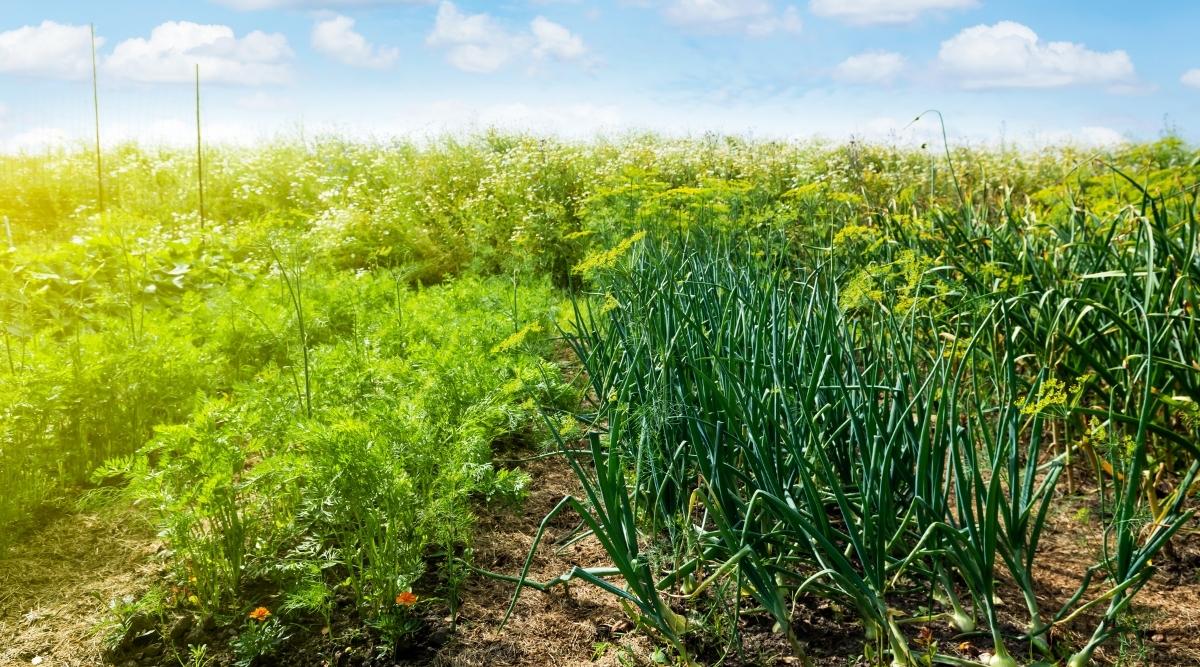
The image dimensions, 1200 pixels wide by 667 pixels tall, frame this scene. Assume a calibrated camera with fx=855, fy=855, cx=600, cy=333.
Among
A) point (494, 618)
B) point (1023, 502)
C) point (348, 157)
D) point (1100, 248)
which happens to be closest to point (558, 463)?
point (494, 618)

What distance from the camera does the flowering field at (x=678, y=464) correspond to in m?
2.27

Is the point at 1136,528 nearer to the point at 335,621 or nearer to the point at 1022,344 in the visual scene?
the point at 1022,344

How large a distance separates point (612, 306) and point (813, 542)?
4.00 ft

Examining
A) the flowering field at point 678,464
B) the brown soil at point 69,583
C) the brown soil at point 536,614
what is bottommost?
the brown soil at point 69,583

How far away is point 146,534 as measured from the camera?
3.37 meters

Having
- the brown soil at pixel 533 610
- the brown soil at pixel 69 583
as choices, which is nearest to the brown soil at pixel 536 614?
the brown soil at pixel 533 610

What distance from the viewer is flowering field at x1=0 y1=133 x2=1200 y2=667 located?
227 cm

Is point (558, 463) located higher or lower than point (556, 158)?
lower

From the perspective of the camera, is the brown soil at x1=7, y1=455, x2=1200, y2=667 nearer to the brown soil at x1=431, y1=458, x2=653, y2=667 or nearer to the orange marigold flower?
the brown soil at x1=431, y1=458, x2=653, y2=667

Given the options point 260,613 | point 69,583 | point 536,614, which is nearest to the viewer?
point 260,613

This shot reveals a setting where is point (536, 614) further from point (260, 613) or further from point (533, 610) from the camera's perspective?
point (260, 613)

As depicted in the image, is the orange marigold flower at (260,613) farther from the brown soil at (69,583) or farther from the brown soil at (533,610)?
the brown soil at (69,583)

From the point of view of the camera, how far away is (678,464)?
272cm

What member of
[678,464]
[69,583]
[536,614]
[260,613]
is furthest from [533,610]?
[69,583]
